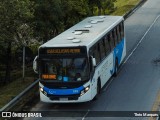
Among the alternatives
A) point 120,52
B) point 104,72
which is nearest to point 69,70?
point 104,72

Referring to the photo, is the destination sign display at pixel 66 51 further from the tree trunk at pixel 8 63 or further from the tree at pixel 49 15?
the tree at pixel 49 15

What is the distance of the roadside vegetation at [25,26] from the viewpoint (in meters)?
22.4

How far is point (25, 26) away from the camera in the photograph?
24031 mm

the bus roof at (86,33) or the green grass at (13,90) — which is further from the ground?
the bus roof at (86,33)

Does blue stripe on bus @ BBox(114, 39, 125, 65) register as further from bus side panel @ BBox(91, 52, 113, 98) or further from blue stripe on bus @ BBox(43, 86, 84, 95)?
blue stripe on bus @ BBox(43, 86, 84, 95)

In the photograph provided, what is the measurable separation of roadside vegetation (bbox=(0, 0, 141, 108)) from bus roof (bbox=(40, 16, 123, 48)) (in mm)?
2427

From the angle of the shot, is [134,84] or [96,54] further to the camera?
[134,84]

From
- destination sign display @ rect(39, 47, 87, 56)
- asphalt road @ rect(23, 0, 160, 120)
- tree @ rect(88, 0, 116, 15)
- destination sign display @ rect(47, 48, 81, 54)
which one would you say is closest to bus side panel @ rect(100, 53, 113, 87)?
asphalt road @ rect(23, 0, 160, 120)

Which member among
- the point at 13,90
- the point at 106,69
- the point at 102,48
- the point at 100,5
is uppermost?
the point at 102,48

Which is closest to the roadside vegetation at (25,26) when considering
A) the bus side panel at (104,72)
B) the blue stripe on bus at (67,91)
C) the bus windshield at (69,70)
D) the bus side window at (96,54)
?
the blue stripe on bus at (67,91)

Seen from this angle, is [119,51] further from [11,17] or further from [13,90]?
[13,90]

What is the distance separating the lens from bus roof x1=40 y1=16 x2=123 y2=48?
19587 millimetres

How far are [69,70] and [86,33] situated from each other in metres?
3.46

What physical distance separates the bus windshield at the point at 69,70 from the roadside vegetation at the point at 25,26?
9.05 ft
